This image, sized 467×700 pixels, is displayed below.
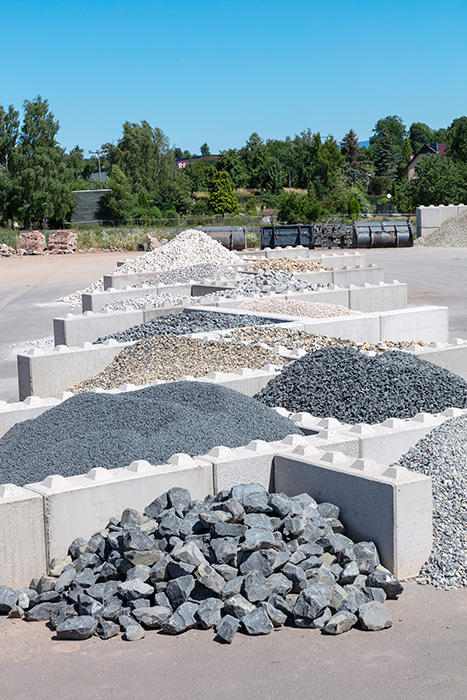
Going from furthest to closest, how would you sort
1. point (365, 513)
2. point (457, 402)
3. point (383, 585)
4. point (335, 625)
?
point (457, 402)
point (365, 513)
point (383, 585)
point (335, 625)

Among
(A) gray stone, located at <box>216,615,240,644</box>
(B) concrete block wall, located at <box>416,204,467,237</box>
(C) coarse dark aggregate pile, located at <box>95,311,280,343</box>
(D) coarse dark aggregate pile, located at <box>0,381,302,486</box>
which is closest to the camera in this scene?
(A) gray stone, located at <box>216,615,240,644</box>

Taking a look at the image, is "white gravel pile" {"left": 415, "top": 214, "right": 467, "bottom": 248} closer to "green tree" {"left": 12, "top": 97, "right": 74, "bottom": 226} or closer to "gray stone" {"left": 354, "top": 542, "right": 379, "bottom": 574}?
"green tree" {"left": 12, "top": 97, "right": 74, "bottom": 226}

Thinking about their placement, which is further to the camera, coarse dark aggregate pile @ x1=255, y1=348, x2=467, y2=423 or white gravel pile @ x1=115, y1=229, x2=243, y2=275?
white gravel pile @ x1=115, y1=229, x2=243, y2=275

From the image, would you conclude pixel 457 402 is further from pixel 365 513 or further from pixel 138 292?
pixel 138 292

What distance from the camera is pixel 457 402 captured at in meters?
8.13

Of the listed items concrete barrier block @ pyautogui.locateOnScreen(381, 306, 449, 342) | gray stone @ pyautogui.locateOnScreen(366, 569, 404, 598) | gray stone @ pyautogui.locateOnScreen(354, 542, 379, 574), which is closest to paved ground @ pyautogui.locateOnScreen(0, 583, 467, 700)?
gray stone @ pyautogui.locateOnScreen(366, 569, 404, 598)

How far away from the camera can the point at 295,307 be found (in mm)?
14328

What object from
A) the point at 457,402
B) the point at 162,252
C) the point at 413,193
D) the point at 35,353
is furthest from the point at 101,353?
the point at 413,193

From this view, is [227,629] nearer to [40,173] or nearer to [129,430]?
[129,430]

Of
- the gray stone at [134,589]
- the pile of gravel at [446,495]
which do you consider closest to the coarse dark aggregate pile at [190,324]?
the pile of gravel at [446,495]

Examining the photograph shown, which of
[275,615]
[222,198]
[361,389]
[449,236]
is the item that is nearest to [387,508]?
[275,615]

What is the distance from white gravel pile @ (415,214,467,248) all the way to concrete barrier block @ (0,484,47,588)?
41707 millimetres

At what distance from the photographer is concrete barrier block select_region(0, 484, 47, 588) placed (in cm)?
520

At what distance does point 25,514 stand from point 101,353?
614 cm
